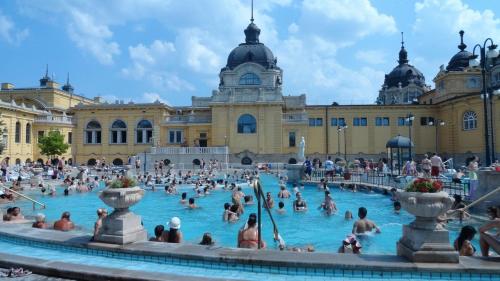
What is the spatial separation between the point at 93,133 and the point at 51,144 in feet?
26.4

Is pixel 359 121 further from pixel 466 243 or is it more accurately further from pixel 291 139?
pixel 466 243

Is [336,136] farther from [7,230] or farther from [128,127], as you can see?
[7,230]

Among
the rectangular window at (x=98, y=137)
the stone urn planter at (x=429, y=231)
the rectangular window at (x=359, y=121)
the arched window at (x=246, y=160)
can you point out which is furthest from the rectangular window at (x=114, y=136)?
the stone urn planter at (x=429, y=231)

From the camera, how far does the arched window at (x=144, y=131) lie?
5169cm

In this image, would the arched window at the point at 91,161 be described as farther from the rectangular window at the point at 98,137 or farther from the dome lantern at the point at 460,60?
the dome lantern at the point at 460,60

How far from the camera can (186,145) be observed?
167 ft

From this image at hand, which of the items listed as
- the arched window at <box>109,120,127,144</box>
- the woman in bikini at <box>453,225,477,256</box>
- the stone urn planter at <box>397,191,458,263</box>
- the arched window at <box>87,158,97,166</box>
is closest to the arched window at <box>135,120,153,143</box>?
the arched window at <box>109,120,127,144</box>

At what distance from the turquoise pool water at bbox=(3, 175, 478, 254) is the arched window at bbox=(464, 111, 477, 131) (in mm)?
26147

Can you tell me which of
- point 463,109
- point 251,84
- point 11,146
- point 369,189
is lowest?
point 369,189

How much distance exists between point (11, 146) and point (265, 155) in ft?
95.3

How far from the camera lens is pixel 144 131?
5178cm

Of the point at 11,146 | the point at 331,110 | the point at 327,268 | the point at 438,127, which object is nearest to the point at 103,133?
the point at 11,146

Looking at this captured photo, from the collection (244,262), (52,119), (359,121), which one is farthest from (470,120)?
(52,119)

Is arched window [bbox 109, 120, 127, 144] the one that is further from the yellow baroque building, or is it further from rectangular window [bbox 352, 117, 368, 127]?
rectangular window [bbox 352, 117, 368, 127]
